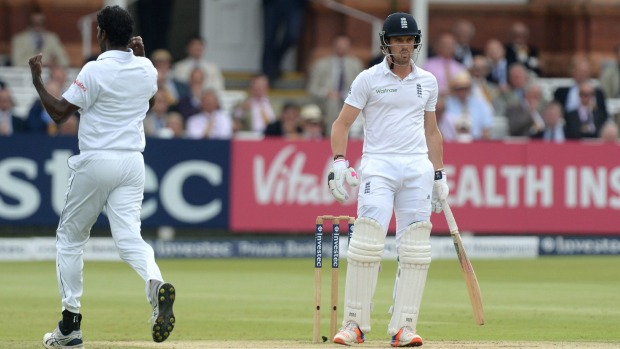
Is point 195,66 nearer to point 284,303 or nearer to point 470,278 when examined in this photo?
point 284,303

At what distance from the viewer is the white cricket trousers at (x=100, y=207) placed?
9023mm

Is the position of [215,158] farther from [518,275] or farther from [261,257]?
[518,275]

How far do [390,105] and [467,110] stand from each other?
10275mm

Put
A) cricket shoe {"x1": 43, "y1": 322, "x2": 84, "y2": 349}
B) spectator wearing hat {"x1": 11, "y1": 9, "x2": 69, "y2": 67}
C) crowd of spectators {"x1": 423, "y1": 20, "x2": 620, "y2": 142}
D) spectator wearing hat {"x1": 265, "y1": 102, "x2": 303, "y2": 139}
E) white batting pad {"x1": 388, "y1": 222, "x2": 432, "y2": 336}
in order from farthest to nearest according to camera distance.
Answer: spectator wearing hat {"x1": 11, "y1": 9, "x2": 69, "y2": 67}, crowd of spectators {"x1": 423, "y1": 20, "x2": 620, "y2": 142}, spectator wearing hat {"x1": 265, "y1": 102, "x2": 303, "y2": 139}, white batting pad {"x1": 388, "y1": 222, "x2": 432, "y2": 336}, cricket shoe {"x1": 43, "y1": 322, "x2": 84, "y2": 349}

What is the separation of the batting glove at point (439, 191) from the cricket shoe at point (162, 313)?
6.84ft

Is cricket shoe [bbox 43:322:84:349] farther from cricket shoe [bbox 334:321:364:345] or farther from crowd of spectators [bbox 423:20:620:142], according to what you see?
crowd of spectators [bbox 423:20:620:142]

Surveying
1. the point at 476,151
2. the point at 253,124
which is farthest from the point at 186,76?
the point at 476,151

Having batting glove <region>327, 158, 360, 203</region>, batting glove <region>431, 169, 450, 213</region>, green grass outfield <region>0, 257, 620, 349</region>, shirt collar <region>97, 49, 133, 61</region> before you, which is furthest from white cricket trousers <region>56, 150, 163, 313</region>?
batting glove <region>431, 169, 450, 213</region>

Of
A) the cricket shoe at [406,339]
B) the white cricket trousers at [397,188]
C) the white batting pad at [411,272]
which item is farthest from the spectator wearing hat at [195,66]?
the cricket shoe at [406,339]

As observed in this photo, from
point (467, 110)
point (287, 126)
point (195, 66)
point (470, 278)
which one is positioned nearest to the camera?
point (470, 278)

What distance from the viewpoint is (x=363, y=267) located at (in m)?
9.55

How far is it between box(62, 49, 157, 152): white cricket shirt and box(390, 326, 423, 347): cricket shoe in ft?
6.44

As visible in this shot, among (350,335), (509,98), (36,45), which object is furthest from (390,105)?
(36,45)

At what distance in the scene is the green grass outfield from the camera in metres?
10.7
